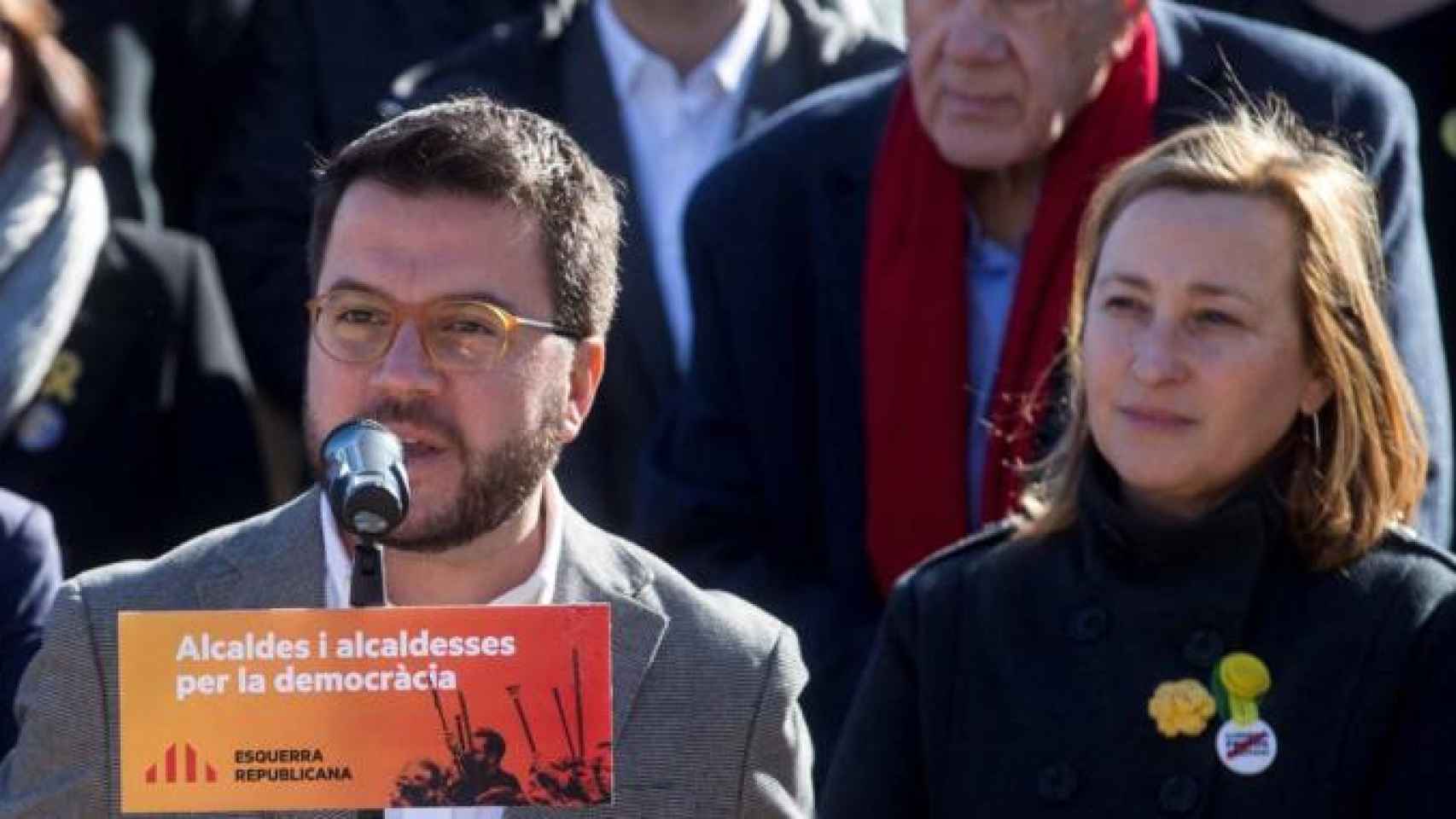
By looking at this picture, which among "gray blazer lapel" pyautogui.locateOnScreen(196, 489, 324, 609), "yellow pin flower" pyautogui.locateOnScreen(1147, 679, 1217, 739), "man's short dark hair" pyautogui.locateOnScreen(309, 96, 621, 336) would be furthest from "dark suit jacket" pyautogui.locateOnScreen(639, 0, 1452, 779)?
"gray blazer lapel" pyautogui.locateOnScreen(196, 489, 324, 609)

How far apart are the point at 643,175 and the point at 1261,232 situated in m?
1.98

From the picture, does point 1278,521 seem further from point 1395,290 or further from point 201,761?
point 201,761

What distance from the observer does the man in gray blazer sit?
3.77 metres

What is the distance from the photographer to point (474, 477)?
3.83 metres

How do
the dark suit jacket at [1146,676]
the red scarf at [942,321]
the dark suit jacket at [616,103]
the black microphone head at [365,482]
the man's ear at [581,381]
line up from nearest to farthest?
the black microphone head at [365,482] → the man's ear at [581,381] → the dark suit jacket at [1146,676] → the red scarf at [942,321] → the dark suit jacket at [616,103]

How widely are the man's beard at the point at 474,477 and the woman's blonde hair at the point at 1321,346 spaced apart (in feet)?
2.90

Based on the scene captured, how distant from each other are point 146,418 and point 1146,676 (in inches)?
104

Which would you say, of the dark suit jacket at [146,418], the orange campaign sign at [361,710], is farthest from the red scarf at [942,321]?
the orange campaign sign at [361,710]

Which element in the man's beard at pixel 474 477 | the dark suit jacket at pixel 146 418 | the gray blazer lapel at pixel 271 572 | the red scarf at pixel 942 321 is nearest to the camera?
the man's beard at pixel 474 477

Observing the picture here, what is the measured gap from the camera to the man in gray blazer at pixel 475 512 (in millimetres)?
3766

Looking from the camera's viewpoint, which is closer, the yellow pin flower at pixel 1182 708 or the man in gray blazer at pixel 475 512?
the man in gray blazer at pixel 475 512

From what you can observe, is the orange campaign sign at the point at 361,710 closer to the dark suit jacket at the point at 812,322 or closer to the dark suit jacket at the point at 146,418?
the dark suit jacket at the point at 812,322

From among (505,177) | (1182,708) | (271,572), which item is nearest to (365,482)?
(271,572)

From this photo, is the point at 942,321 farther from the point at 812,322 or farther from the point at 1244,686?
the point at 1244,686
